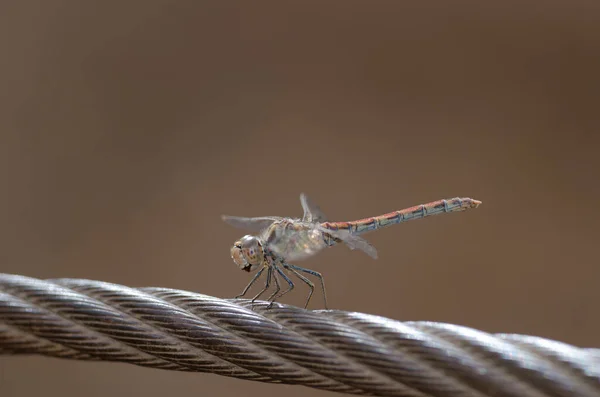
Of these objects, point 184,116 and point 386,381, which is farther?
point 184,116

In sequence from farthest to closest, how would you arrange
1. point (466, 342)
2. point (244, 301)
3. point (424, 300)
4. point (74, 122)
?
1. point (74, 122)
2. point (424, 300)
3. point (244, 301)
4. point (466, 342)

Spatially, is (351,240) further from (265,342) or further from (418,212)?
(265,342)

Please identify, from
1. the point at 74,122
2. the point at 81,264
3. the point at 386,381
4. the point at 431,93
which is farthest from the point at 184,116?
the point at 386,381

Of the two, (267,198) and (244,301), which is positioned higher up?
(267,198)

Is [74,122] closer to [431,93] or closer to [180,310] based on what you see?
[431,93]

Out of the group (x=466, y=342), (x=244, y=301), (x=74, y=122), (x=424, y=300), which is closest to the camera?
(x=466, y=342)

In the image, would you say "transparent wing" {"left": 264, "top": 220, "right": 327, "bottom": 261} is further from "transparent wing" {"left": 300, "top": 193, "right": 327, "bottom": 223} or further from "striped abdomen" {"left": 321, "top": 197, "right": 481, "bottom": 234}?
"striped abdomen" {"left": 321, "top": 197, "right": 481, "bottom": 234}
